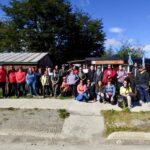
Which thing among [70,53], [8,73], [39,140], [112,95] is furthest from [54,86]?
[70,53]

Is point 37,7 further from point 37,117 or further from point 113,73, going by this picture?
point 37,117

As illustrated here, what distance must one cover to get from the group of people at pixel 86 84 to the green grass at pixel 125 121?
1729 millimetres

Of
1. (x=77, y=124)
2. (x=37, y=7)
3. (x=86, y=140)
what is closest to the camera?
(x=86, y=140)

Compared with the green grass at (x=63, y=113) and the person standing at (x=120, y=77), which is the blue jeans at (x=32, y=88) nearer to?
the person standing at (x=120, y=77)

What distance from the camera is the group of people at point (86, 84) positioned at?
671 inches

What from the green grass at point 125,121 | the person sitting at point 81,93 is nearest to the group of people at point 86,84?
the person sitting at point 81,93

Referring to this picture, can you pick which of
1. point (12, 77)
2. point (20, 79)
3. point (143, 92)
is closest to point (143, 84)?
point (143, 92)

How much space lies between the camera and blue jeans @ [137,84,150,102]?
1702 centimetres

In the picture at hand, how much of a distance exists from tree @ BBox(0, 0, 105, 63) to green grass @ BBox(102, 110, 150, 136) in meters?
39.0

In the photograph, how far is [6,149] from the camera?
32.0ft

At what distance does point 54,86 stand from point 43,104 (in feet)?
10.0

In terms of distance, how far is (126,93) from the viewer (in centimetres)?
1625

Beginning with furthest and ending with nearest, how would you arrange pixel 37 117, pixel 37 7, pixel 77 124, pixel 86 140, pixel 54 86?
pixel 37 7 → pixel 54 86 → pixel 37 117 → pixel 77 124 → pixel 86 140

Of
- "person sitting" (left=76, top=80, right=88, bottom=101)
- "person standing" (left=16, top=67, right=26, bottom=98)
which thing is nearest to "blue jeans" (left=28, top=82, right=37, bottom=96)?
"person standing" (left=16, top=67, right=26, bottom=98)
